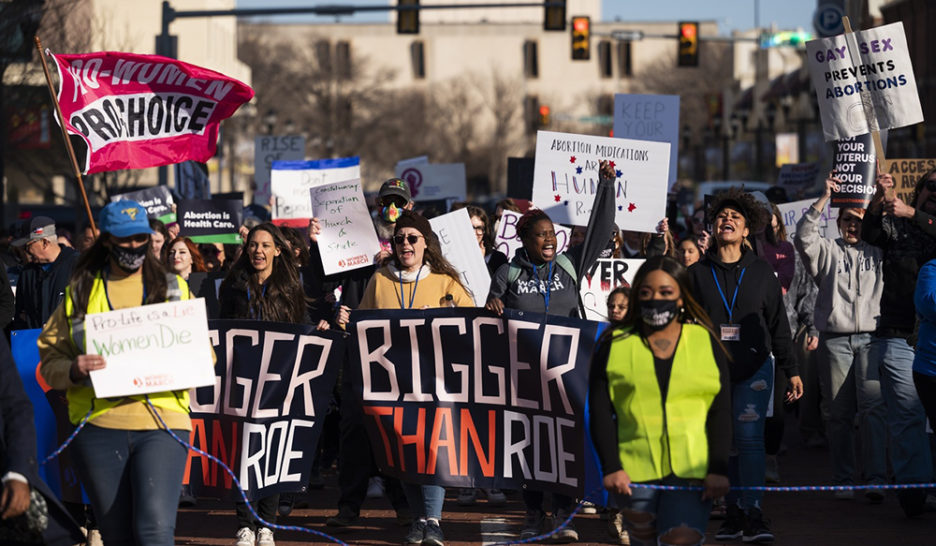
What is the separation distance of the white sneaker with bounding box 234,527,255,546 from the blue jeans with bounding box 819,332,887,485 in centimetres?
388

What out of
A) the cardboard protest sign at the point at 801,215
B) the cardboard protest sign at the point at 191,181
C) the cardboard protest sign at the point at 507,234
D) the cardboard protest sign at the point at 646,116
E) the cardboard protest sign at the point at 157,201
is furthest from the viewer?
the cardboard protest sign at the point at 191,181

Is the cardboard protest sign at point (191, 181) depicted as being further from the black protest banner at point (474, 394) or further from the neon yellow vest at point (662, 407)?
the neon yellow vest at point (662, 407)

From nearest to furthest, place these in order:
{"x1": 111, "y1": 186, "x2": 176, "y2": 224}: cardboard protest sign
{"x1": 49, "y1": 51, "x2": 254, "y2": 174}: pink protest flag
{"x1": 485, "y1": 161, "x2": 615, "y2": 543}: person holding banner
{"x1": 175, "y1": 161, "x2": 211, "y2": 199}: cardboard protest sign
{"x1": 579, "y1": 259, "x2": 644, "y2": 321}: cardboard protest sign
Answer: {"x1": 485, "y1": 161, "x2": 615, "y2": 543}: person holding banner
{"x1": 49, "y1": 51, "x2": 254, "y2": 174}: pink protest flag
{"x1": 579, "y1": 259, "x2": 644, "y2": 321}: cardboard protest sign
{"x1": 111, "y1": 186, "x2": 176, "y2": 224}: cardboard protest sign
{"x1": 175, "y1": 161, "x2": 211, "y2": 199}: cardboard protest sign

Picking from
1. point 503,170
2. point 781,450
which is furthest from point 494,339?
point 503,170

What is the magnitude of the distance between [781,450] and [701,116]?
235ft

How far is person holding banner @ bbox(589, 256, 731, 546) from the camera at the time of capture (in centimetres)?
544

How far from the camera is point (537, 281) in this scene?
8203 millimetres

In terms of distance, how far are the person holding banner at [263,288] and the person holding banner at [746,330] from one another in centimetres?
227

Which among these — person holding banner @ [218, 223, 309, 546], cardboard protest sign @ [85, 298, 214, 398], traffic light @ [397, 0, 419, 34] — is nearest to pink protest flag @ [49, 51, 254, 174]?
person holding banner @ [218, 223, 309, 546]

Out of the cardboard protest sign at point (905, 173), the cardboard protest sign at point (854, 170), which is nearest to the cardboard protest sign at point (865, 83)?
the cardboard protest sign at point (854, 170)

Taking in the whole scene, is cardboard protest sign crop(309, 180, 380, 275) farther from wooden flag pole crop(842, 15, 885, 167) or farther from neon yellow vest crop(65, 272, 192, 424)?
neon yellow vest crop(65, 272, 192, 424)

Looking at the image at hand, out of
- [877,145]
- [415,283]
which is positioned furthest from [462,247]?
[877,145]

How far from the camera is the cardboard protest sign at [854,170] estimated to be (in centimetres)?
966

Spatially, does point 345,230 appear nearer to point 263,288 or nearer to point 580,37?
point 263,288
